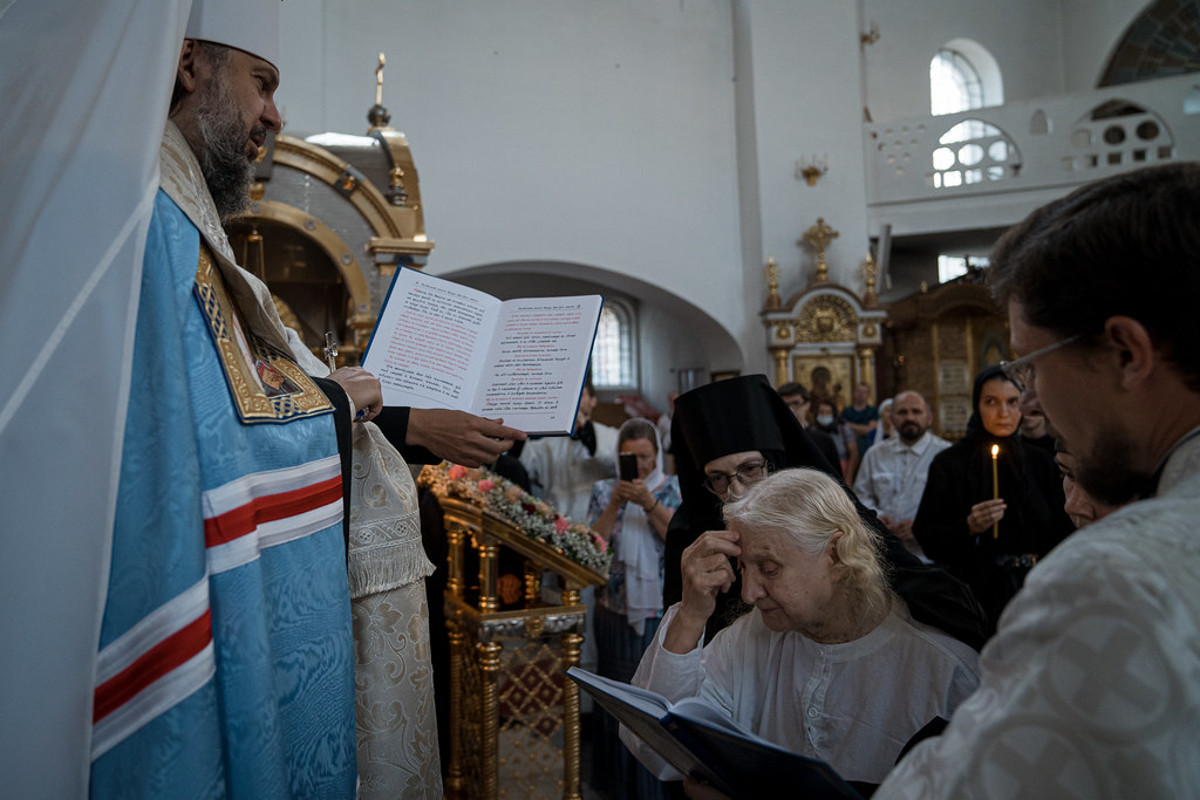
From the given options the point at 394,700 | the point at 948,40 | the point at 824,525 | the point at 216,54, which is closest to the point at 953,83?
the point at 948,40

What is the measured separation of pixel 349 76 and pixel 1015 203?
29.6 feet

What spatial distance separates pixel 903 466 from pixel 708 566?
15.2ft

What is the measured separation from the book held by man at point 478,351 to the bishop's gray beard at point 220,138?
62cm

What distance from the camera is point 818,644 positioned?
213cm

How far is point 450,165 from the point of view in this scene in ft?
→ 35.6

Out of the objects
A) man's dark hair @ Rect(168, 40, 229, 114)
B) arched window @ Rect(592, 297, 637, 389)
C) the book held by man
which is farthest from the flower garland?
arched window @ Rect(592, 297, 637, 389)

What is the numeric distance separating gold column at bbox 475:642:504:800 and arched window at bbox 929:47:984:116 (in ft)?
46.7

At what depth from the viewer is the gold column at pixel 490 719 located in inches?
135

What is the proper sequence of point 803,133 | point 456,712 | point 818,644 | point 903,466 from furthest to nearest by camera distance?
1. point 803,133
2. point 903,466
3. point 456,712
4. point 818,644

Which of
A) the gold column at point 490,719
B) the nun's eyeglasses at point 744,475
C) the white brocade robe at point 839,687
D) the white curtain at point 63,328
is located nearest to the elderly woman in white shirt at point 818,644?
the white brocade robe at point 839,687

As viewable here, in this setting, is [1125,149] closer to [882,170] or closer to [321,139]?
[882,170]

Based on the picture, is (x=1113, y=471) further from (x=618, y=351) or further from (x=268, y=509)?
(x=618, y=351)

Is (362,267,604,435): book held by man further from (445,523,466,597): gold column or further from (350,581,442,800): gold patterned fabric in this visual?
(445,523,466,597): gold column

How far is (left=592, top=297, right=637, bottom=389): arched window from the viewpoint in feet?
57.8
